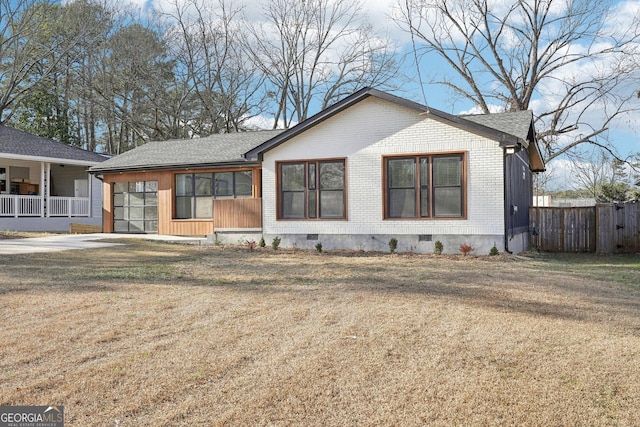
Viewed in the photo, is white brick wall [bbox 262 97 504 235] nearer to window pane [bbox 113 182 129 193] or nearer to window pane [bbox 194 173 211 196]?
window pane [bbox 194 173 211 196]

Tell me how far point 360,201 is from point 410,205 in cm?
133

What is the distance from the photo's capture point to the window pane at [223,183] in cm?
1694

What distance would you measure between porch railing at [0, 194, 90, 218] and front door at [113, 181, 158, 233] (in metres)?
3.79

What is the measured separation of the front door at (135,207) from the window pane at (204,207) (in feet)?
6.68

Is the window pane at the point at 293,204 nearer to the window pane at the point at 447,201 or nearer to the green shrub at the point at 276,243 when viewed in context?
the green shrub at the point at 276,243

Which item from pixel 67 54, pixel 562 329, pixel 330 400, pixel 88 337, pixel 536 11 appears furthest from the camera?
pixel 67 54

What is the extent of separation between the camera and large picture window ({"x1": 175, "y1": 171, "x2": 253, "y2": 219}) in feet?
54.9

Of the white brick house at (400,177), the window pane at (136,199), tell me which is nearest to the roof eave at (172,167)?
the window pane at (136,199)

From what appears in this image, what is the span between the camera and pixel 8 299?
6465mm

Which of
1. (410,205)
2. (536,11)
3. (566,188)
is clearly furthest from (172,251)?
(566,188)

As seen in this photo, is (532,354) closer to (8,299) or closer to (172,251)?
(8,299)

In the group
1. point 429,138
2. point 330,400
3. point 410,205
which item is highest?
point 429,138

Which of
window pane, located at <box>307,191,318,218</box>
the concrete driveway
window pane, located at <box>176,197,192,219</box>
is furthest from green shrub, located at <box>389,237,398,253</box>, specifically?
window pane, located at <box>176,197,192,219</box>

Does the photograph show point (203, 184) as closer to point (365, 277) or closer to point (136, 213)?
point (136, 213)
